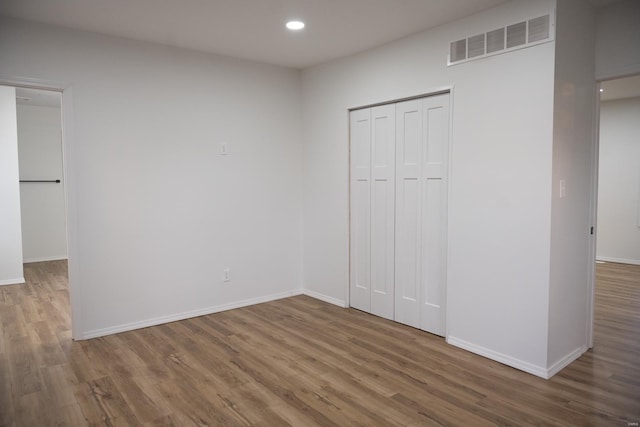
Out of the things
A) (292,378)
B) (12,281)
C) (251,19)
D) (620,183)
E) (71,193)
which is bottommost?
(292,378)

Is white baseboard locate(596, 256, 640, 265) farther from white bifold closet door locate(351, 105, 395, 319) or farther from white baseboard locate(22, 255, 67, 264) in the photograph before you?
white baseboard locate(22, 255, 67, 264)

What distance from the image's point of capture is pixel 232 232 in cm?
452

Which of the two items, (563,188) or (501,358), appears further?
(501,358)

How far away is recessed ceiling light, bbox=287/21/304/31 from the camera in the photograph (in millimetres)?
3399

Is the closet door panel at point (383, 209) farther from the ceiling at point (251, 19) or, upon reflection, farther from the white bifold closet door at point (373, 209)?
the ceiling at point (251, 19)

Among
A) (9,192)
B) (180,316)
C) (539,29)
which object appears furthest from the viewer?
(9,192)

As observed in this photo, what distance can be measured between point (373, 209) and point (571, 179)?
5.77ft

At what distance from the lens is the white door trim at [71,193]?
351cm

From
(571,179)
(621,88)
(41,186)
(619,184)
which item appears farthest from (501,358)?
(41,186)

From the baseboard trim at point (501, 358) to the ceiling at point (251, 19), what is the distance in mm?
2554

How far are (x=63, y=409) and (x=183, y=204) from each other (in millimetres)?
2056

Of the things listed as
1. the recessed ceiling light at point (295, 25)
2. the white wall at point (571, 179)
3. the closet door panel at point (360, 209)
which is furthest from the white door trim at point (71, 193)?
the white wall at point (571, 179)

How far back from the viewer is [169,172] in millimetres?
4055

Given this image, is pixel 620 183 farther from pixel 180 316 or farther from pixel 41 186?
pixel 41 186
